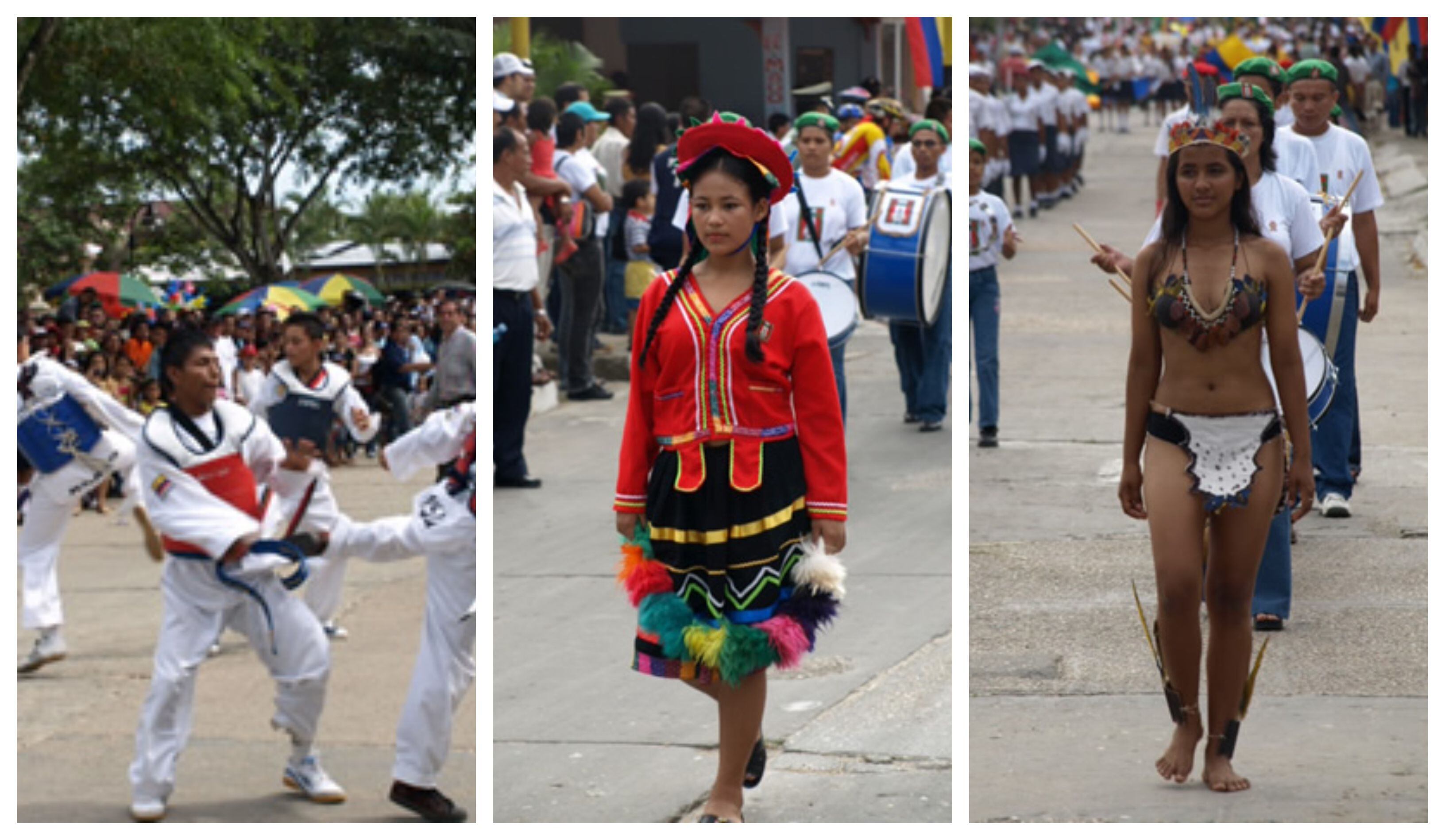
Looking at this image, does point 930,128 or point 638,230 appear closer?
point 930,128

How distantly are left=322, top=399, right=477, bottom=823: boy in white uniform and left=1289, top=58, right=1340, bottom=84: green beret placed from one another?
3.15 meters

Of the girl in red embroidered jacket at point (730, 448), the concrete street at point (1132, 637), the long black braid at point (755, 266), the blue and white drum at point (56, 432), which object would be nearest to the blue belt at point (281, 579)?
the blue and white drum at point (56, 432)

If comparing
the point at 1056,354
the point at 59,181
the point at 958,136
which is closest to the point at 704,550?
the point at 958,136

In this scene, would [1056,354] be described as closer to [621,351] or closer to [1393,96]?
[621,351]

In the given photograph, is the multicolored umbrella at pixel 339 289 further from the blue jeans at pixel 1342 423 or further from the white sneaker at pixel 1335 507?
the white sneaker at pixel 1335 507

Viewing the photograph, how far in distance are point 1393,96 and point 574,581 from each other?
21040 millimetres

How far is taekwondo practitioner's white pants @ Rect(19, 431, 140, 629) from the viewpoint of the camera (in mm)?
6359

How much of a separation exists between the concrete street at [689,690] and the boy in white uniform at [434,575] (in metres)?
0.19

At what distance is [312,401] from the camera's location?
5215 mm

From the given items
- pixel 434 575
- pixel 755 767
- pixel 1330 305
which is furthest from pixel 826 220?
pixel 755 767

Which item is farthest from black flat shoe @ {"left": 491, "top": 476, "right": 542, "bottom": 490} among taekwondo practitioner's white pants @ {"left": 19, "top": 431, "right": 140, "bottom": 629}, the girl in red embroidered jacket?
the girl in red embroidered jacket

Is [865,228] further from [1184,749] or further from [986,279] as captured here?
[1184,749]

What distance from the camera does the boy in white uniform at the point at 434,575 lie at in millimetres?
5180

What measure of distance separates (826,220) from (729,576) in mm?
4289
